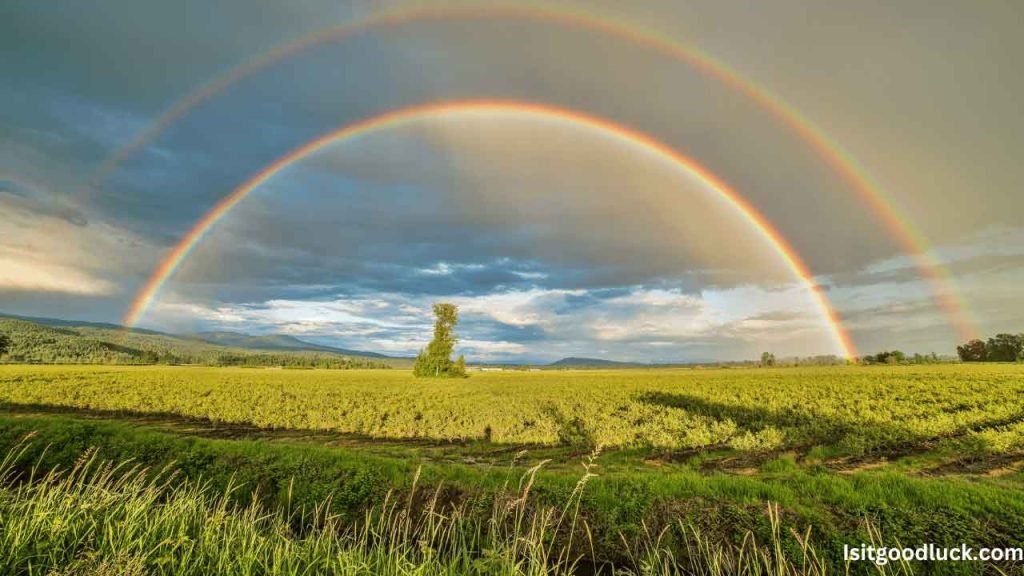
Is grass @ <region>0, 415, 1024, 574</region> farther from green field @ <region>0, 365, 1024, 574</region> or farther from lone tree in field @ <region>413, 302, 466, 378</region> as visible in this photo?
lone tree in field @ <region>413, 302, 466, 378</region>

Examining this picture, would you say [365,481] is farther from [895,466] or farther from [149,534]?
[895,466]

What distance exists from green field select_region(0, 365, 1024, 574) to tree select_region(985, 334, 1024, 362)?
157546 millimetres

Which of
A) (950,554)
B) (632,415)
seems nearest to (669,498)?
(950,554)

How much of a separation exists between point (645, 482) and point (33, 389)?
213 feet

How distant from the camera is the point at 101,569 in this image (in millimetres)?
4164

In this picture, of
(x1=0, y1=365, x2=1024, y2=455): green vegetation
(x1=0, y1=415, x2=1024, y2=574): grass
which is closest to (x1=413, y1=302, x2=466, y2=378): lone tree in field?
(x1=0, y1=365, x2=1024, y2=455): green vegetation

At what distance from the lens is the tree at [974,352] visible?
166950mm

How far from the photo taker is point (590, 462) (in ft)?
37.1

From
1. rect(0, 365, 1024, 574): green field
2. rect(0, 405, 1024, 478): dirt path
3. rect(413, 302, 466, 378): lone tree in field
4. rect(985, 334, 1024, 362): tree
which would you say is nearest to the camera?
rect(0, 365, 1024, 574): green field

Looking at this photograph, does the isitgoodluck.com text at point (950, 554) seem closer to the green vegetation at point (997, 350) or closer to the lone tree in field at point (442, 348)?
the lone tree in field at point (442, 348)

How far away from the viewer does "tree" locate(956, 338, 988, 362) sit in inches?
6573

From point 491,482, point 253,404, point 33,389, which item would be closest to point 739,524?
point 491,482

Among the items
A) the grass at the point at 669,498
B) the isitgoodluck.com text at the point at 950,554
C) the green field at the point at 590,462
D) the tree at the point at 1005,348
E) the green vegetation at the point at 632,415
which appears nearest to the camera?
the isitgoodluck.com text at the point at 950,554

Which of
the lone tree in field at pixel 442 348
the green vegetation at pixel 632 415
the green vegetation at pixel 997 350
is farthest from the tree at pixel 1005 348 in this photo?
the lone tree in field at pixel 442 348
